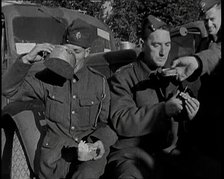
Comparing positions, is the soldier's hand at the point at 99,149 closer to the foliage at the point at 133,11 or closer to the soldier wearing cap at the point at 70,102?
the soldier wearing cap at the point at 70,102

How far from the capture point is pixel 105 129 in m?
2.69

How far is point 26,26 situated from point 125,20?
16.1ft

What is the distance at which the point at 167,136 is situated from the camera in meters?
2.68

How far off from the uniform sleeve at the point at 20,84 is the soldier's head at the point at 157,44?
758 mm

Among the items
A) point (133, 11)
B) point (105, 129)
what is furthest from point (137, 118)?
point (133, 11)

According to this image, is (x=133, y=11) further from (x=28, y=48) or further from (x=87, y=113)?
(x=87, y=113)

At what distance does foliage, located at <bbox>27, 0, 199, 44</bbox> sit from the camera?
9.63 meters

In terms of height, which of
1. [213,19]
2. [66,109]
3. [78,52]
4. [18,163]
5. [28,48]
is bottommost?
[18,163]

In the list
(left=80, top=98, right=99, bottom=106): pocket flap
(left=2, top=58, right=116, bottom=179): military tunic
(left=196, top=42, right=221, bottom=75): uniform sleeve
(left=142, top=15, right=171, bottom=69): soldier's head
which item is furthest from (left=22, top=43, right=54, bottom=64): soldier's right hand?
(left=196, top=42, right=221, bottom=75): uniform sleeve

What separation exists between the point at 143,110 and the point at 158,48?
47cm

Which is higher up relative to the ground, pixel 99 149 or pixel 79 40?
pixel 79 40

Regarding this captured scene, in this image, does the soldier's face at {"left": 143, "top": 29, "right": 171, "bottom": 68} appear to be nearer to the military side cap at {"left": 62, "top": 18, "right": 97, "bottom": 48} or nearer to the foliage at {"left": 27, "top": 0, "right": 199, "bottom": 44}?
the military side cap at {"left": 62, "top": 18, "right": 97, "bottom": 48}

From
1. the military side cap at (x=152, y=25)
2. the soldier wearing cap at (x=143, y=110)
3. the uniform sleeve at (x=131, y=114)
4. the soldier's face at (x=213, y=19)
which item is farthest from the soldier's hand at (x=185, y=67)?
the military side cap at (x=152, y=25)

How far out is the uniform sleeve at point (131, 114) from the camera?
253cm
